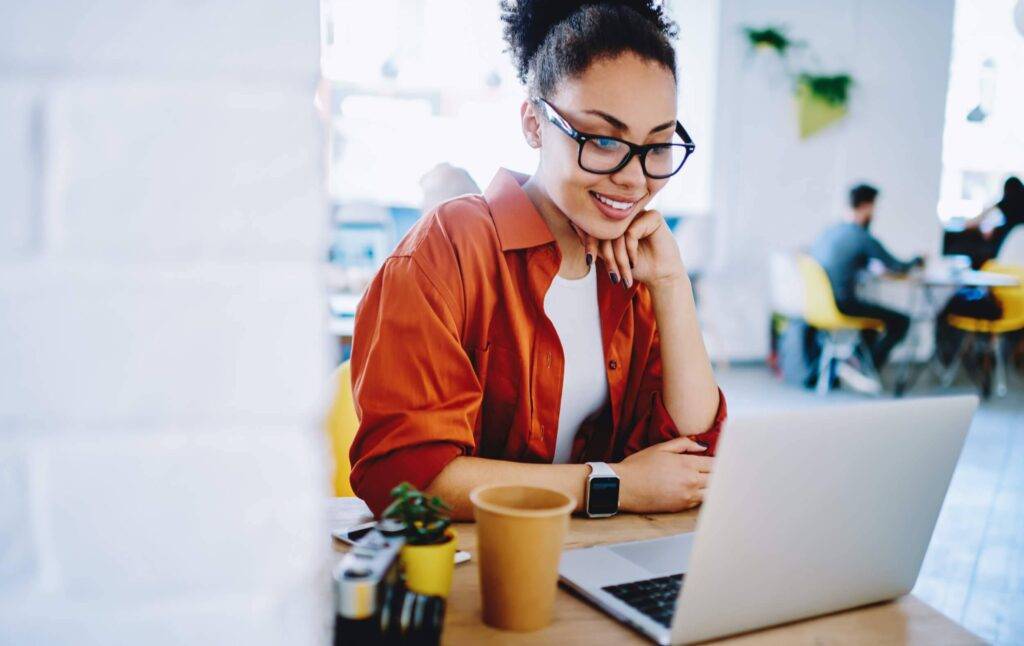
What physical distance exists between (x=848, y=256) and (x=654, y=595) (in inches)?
222

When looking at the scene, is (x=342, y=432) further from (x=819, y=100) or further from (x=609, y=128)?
(x=819, y=100)

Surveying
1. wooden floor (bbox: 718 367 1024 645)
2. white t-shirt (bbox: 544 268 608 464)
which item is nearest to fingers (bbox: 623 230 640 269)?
white t-shirt (bbox: 544 268 608 464)

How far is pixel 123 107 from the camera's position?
1.59 ft

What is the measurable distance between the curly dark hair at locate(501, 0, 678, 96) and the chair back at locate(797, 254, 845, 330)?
15.7 ft

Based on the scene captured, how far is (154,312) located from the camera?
0.50 meters

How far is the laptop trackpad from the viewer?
930mm

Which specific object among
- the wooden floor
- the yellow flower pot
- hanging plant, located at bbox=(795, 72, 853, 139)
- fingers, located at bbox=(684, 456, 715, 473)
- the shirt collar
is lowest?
the wooden floor

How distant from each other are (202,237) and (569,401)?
948 mm

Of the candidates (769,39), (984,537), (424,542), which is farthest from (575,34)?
(769,39)

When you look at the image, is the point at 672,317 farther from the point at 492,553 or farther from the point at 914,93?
the point at 914,93

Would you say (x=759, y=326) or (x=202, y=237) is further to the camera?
(x=759, y=326)

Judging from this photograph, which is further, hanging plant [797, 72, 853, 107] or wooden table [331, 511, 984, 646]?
hanging plant [797, 72, 853, 107]

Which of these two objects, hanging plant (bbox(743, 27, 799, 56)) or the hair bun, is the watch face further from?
hanging plant (bbox(743, 27, 799, 56))

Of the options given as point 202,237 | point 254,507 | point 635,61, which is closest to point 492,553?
point 254,507
